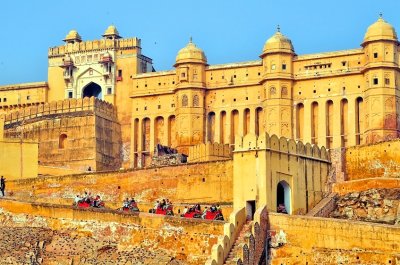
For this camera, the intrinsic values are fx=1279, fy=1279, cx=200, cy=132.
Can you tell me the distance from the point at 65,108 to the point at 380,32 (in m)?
18.1

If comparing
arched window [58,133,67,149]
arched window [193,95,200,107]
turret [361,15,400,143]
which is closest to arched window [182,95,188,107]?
arched window [193,95,200,107]

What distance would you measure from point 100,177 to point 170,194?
3.45m

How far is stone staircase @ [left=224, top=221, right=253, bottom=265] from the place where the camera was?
126 feet

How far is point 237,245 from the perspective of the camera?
128 ft

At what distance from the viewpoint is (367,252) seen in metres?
38.3

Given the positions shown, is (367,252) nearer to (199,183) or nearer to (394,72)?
(199,183)

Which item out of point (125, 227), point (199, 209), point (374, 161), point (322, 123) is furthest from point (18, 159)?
point (322, 123)

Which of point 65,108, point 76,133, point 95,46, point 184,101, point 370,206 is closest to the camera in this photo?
point 370,206

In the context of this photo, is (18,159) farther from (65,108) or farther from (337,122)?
(337,122)

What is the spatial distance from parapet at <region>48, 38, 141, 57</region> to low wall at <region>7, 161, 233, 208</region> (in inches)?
737

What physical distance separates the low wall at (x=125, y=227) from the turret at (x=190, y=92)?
21.9 metres

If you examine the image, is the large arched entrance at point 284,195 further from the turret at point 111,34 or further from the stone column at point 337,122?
the turret at point 111,34

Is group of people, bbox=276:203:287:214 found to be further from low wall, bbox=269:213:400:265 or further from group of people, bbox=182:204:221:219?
group of people, bbox=182:204:221:219

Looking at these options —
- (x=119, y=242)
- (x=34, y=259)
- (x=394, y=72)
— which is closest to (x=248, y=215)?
(x=119, y=242)
